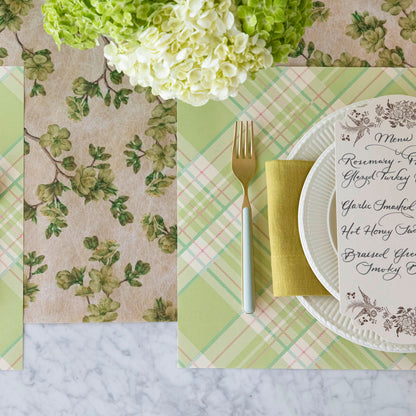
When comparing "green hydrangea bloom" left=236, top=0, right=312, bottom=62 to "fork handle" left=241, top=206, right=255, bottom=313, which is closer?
"green hydrangea bloom" left=236, top=0, right=312, bottom=62

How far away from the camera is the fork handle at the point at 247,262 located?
2.81 feet

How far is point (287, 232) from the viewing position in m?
0.84

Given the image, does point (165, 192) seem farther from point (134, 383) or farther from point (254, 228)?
point (134, 383)

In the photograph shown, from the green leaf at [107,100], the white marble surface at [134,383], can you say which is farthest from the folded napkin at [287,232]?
the green leaf at [107,100]

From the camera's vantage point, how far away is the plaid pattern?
889 mm

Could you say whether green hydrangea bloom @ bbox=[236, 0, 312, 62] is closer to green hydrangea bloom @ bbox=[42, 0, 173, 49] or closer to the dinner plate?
green hydrangea bloom @ bbox=[42, 0, 173, 49]

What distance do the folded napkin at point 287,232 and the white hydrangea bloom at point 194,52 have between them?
0.26m

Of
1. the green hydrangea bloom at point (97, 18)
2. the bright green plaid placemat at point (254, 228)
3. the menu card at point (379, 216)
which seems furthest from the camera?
the bright green plaid placemat at point (254, 228)

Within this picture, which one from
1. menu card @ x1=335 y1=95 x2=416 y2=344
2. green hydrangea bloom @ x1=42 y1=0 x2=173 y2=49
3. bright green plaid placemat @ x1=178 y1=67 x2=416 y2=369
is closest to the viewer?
green hydrangea bloom @ x1=42 y1=0 x2=173 y2=49

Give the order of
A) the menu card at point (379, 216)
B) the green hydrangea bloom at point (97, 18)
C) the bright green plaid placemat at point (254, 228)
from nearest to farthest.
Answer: the green hydrangea bloom at point (97, 18) → the menu card at point (379, 216) → the bright green plaid placemat at point (254, 228)

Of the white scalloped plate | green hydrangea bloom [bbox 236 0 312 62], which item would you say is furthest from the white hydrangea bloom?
the white scalloped plate

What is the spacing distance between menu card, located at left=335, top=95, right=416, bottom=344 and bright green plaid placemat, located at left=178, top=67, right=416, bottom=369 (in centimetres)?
12

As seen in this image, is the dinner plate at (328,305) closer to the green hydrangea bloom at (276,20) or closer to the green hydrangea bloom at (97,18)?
the green hydrangea bloom at (276,20)

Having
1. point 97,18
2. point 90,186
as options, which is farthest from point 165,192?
point 97,18
